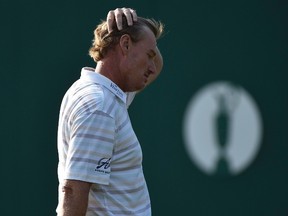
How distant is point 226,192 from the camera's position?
17.4ft

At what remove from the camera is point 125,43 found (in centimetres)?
273

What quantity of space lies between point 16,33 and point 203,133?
1298mm

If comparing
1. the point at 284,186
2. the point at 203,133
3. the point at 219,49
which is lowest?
the point at 284,186

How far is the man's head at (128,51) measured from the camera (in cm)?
274

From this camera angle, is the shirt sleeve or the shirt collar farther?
the shirt collar

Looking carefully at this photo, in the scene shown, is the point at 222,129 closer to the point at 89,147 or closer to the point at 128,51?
the point at 128,51

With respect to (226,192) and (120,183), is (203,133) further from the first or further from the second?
(120,183)

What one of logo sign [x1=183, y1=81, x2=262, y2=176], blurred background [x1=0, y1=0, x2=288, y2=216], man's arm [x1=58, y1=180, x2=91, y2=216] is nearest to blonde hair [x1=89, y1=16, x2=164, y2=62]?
man's arm [x1=58, y1=180, x2=91, y2=216]

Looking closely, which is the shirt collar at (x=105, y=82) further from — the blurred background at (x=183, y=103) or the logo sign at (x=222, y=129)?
the logo sign at (x=222, y=129)

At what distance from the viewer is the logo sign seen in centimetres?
527

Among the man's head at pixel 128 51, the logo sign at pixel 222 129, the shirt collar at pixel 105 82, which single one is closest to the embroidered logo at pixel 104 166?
the shirt collar at pixel 105 82

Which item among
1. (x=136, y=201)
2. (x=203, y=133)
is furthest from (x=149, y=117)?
(x=136, y=201)

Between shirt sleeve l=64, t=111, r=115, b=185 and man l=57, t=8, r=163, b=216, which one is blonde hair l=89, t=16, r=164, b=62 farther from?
shirt sleeve l=64, t=111, r=115, b=185

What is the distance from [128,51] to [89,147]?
1.37 feet
